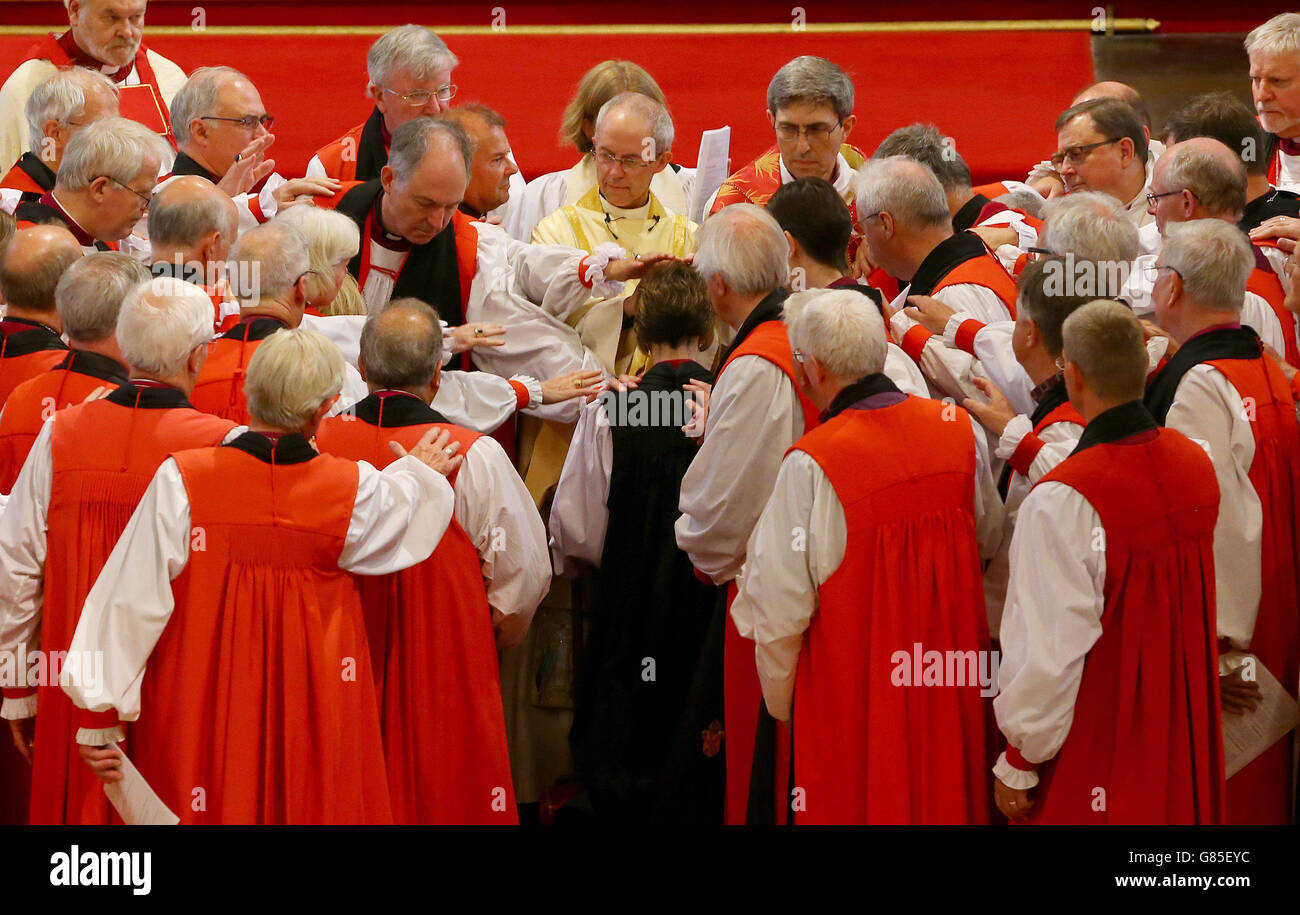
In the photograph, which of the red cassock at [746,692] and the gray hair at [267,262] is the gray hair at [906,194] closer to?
the red cassock at [746,692]

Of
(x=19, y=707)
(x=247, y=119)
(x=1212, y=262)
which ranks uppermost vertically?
(x=247, y=119)

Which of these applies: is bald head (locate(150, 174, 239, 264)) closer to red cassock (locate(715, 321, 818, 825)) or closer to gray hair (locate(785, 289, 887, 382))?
red cassock (locate(715, 321, 818, 825))

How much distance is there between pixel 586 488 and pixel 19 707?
1.50 m

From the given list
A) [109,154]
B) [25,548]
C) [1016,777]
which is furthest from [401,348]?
[1016,777]

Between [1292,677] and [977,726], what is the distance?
822 millimetres

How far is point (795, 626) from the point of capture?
11.1ft

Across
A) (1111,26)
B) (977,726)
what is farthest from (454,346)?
(1111,26)

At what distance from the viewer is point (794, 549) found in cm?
335

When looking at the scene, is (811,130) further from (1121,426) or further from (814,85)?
(1121,426)

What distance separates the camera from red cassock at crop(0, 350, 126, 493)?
3621 millimetres

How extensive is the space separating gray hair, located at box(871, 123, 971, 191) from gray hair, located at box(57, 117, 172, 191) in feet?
6.81

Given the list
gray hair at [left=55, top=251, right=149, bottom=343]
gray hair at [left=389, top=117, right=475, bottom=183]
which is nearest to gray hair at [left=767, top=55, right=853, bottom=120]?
gray hair at [left=389, top=117, right=475, bottom=183]

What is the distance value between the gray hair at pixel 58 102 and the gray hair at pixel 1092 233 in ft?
9.81

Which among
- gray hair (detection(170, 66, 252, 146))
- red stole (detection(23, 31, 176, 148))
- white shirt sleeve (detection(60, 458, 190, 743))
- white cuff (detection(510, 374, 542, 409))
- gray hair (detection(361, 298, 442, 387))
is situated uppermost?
red stole (detection(23, 31, 176, 148))
